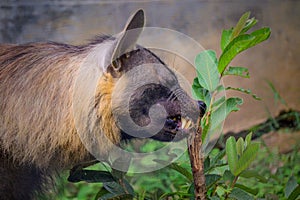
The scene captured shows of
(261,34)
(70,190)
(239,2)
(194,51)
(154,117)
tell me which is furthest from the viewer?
(239,2)

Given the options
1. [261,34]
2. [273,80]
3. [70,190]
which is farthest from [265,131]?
[261,34]

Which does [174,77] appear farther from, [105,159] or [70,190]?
[70,190]

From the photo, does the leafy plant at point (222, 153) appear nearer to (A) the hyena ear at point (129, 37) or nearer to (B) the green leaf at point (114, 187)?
(B) the green leaf at point (114, 187)

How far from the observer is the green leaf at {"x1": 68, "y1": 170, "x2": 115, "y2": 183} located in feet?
9.44

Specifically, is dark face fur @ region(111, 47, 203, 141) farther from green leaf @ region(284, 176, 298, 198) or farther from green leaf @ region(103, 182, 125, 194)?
Answer: green leaf @ region(284, 176, 298, 198)

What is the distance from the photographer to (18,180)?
3.32m

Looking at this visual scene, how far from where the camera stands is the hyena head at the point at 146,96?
9.46 feet

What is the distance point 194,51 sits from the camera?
5.04 metres

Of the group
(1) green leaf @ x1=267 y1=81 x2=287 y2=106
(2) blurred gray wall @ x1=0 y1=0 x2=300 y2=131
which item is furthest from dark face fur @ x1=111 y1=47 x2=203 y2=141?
(1) green leaf @ x1=267 y1=81 x2=287 y2=106

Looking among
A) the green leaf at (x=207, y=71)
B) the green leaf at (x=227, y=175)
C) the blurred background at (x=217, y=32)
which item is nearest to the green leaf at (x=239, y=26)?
the green leaf at (x=207, y=71)

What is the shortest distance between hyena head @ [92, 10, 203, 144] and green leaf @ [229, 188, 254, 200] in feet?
1.13

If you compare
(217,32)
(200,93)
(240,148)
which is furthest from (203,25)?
(240,148)

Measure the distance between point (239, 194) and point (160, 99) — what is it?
22.2 inches

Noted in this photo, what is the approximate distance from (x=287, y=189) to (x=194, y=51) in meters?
2.25
